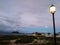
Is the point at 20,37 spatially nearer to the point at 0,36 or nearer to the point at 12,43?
the point at 12,43

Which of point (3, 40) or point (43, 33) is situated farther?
point (43, 33)

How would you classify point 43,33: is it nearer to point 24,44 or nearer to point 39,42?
point 39,42

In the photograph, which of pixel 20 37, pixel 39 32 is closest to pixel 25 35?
pixel 20 37

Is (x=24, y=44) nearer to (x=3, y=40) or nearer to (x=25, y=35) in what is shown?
(x=25, y=35)

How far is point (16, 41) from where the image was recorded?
662 cm

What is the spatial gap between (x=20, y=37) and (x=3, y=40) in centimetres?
88

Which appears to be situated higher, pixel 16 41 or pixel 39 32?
pixel 39 32

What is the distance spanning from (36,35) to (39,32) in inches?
9.8

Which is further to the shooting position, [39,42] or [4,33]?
[39,42]

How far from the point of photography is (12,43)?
6496 millimetres

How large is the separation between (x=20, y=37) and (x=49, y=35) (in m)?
1.61

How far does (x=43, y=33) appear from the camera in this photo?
7113 millimetres

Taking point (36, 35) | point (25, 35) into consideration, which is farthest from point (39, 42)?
point (25, 35)

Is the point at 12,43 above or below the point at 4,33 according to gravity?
below
